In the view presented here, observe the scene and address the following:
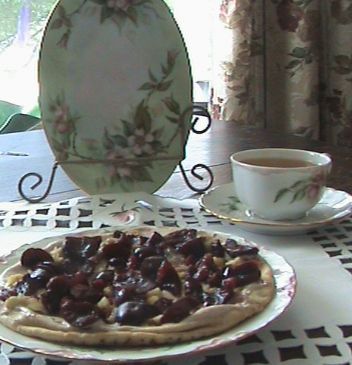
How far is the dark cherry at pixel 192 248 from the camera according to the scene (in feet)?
2.14

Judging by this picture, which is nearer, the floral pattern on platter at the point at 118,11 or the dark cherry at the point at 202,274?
the dark cherry at the point at 202,274

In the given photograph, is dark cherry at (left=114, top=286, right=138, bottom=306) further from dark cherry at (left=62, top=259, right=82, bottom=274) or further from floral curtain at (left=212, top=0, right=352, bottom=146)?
floral curtain at (left=212, top=0, right=352, bottom=146)

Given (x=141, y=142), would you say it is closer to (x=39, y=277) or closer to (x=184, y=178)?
(x=184, y=178)

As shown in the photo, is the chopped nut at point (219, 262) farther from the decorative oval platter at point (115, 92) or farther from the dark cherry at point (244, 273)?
the decorative oval platter at point (115, 92)

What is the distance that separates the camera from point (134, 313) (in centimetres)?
52

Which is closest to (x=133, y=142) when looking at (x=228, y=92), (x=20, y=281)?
(x=20, y=281)

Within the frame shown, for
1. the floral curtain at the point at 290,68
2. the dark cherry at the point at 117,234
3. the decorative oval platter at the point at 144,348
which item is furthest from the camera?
the floral curtain at the point at 290,68

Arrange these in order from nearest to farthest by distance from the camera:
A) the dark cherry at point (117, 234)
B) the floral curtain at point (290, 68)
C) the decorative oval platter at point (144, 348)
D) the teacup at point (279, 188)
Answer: the decorative oval platter at point (144, 348) < the dark cherry at point (117, 234) < the teacup at point (279, 188) < the floral curtain at point (290, 68)

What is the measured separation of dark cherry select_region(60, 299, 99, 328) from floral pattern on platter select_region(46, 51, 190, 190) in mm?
460

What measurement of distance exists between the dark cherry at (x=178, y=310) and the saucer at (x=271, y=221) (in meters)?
0.28

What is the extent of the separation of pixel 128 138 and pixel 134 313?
0.48 m

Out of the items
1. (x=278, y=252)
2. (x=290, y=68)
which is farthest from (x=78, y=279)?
(x=290, y=68)

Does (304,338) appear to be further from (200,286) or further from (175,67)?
(175,67)

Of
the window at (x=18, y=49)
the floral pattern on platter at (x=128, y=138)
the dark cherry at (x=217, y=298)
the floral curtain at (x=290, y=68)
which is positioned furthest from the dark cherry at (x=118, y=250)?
the window at (x=18, y=49)
